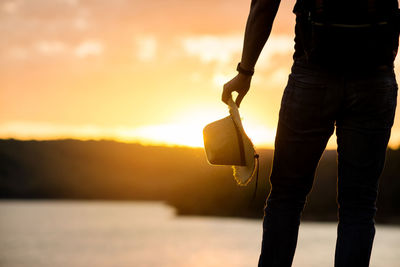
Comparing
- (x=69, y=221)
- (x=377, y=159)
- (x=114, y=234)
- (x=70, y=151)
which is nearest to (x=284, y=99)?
(x=377, y=159)

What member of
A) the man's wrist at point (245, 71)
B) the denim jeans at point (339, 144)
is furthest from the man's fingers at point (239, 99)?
the denim jeans at point (339, 144)

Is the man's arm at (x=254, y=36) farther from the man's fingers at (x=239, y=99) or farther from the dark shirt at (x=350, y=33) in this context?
the dark shirt at (x=350, y=33)

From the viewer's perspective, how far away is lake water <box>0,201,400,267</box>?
588 centimetres

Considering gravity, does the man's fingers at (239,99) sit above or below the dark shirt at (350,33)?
below

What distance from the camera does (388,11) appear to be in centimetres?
243

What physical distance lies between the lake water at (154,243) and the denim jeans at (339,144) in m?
3.05

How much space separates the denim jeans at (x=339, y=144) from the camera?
2.43 m

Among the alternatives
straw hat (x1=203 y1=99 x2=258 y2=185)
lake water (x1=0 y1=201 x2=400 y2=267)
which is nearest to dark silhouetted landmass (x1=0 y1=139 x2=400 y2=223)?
lake water (x1=0 y1=201 x2=400 y2=267)

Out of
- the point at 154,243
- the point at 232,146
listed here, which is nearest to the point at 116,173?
the point at 154,243

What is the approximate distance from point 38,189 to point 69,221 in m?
12.2

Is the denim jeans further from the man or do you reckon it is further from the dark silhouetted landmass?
the dark silhouetted landmass

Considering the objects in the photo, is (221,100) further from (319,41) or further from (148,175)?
(148,175)

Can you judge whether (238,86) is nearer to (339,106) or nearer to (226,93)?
(226,93)

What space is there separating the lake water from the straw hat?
9.27ft
